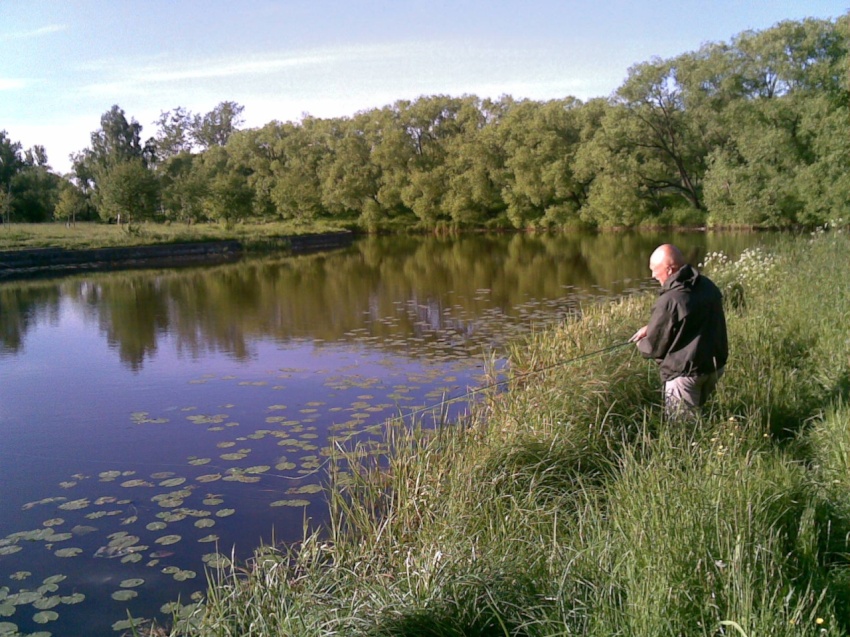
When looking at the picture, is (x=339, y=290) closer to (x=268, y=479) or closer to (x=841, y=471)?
(x=268, y=479)

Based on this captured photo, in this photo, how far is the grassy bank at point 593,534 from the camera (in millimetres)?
2920

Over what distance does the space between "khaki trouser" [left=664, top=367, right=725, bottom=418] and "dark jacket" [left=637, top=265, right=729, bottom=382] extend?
48 mm

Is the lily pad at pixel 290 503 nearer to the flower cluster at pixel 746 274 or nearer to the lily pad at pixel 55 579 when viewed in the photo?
the lily pad at pixel 55 579

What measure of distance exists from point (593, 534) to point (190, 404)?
22.3ft

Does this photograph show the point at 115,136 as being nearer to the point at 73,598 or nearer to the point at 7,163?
the point at 7,163

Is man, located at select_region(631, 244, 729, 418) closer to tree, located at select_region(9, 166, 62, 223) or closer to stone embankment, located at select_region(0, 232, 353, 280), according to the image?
stone embankment, located at select_region(0, 232, 353, 280)

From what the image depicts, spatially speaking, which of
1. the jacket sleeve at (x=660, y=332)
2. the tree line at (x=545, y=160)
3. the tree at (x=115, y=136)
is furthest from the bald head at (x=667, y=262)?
the tree at (x=115, y=136)

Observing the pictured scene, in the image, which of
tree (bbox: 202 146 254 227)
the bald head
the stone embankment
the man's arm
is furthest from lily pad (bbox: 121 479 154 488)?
tree (bbox: 202 146 254 227)

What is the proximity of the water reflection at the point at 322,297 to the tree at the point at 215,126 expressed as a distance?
5168 cm

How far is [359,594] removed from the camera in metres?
3.35

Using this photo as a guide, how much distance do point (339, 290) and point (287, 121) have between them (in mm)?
47813

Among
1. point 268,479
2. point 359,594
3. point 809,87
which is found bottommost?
point 268,479

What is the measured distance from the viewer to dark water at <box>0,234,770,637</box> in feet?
17.4

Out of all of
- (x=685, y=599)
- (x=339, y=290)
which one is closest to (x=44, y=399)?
(x=685, y=599)
